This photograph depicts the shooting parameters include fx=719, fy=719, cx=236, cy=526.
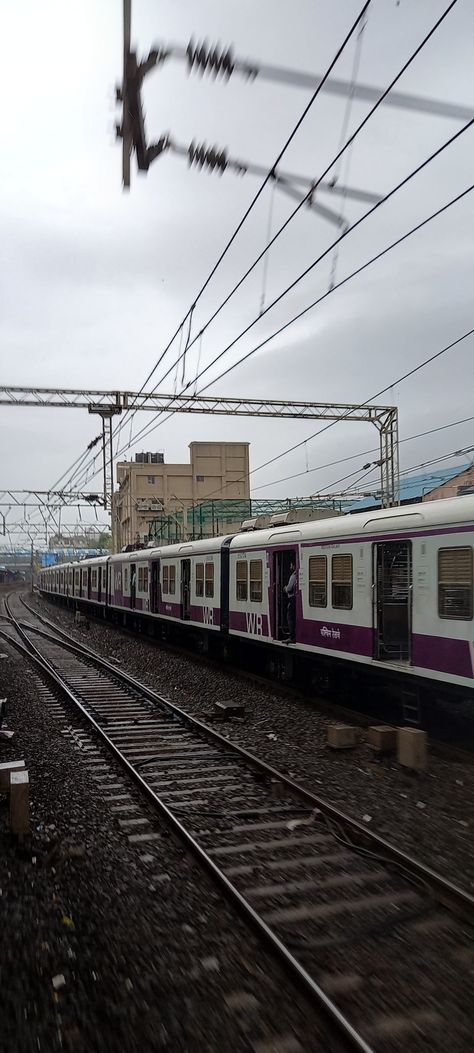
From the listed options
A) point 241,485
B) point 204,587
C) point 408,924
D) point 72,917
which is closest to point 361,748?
point 408,924

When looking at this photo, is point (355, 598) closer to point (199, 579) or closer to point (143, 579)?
point (199, 579)

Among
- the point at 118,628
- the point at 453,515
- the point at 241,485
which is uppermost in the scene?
the point at 241,485

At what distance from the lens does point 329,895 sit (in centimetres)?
497

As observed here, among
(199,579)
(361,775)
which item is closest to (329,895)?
(361,775)

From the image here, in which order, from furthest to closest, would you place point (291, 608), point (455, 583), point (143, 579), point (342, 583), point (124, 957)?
point (143, 579) < point (291, 608) < point (342, 583) < point (455, 583) < point (124, 957)

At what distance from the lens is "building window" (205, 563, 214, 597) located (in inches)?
691

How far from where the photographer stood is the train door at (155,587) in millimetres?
23047

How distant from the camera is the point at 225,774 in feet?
26.0

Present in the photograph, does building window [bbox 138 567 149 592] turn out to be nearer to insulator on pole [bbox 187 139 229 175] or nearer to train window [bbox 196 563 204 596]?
train window [bbox 196 563 204 596]

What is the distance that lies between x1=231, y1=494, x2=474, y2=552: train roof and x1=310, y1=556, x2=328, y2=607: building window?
15.9 inches

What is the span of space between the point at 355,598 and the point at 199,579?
8.31m

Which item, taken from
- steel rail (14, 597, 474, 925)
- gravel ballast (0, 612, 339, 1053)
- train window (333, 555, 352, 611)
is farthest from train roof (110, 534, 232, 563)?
gravel ballast (0, 612, 339, 1053)

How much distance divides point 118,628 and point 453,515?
75.9 feet

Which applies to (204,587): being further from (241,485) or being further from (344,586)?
(241,485)
